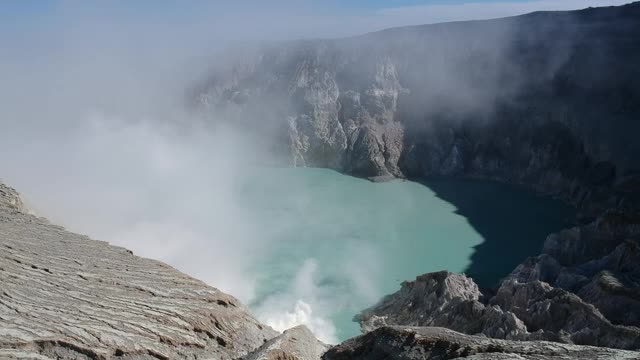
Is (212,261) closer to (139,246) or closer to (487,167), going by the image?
(139,246)

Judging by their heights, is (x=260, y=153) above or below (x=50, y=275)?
above

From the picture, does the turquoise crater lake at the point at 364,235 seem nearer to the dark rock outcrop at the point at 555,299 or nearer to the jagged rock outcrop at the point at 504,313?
the jagged rock outcrop at the point at 504,313

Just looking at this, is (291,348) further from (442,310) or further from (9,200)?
(442,310)

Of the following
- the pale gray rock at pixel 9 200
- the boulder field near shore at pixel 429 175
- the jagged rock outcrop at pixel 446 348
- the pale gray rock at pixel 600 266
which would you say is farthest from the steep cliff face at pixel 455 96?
the jagged rock outcrop at pixel 446 348

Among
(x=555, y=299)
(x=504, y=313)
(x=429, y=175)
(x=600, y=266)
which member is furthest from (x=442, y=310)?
(x=429, y=175)

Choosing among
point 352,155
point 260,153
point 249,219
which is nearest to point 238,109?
point 260,153
